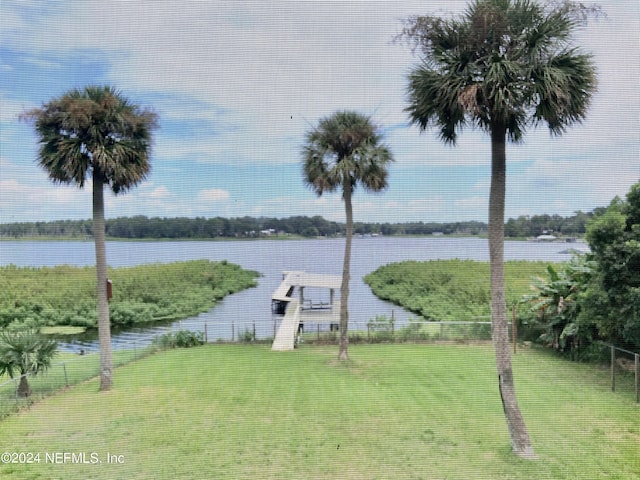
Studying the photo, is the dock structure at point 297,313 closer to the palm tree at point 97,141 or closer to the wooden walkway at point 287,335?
the wooden walkway at point 287,335

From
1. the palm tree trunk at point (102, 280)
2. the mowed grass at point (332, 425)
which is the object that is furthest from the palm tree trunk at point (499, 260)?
the palm tree trunk at point (102, 280)

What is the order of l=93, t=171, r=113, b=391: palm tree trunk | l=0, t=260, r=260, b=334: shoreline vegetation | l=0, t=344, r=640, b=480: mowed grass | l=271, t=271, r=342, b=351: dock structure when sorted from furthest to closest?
l=0, t=260, r=260, b=334: shoreline vegetation, l=271, t=271, r=342, b=351: dock structure, l=93, t=171, r=113, b=391: palm tree trunk, l=0, t=344, r=640, b=480: mowed grass

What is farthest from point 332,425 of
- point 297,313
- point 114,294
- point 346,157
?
point 114,294

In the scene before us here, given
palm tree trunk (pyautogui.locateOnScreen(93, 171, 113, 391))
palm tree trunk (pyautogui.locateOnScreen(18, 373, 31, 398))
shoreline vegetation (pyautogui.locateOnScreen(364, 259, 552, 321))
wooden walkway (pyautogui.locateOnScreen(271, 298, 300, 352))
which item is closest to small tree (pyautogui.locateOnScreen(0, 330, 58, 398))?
palm tree trunk (pyautogui.locateOnScreen(18, 373, 31, 398))

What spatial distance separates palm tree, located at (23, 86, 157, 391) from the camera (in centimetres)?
453

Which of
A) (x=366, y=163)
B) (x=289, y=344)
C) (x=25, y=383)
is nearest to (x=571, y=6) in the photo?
(x=366, y=163)

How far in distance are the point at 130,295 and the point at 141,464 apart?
1187 centimetres

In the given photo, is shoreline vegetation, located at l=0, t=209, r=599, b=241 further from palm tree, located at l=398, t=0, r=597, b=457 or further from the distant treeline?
palm tree, located at l=398, t=0, r=597, b=457

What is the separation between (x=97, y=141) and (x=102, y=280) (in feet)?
4.90

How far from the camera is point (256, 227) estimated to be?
9164 mm

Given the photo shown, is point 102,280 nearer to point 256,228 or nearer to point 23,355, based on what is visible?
point 23,355

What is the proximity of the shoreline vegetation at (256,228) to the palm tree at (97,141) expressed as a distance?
88cm

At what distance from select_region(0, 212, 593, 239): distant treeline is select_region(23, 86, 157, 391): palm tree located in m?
0.96

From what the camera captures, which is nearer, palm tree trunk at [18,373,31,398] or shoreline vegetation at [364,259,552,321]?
palm tree trunk at [18,373,31,398]
